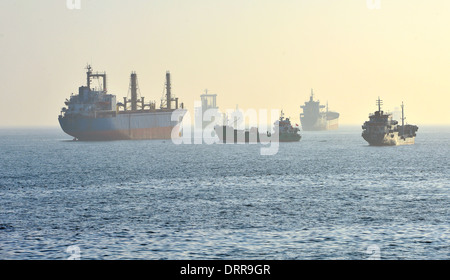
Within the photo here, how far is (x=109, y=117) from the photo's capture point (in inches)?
6166

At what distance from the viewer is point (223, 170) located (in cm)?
→ 7125

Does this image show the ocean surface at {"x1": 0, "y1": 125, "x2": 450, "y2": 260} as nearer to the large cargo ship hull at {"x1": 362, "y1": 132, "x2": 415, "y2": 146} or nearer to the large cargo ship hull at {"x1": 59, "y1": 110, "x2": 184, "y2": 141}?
the large cargo ship hull at {"x1": 362, "y1": 132, "x2": 415, "y2": 146}

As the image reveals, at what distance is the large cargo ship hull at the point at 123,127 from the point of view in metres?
155

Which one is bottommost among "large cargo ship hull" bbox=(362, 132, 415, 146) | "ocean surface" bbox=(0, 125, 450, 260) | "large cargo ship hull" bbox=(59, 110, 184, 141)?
"ocean surface" bbox=(0, 125, 450, 260)

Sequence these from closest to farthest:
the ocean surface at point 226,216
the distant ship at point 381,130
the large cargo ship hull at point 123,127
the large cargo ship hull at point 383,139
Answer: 1. the ocean surface at point 226,216
2. the distant ship at point 381,130
3. the large cargo ship hull at point 383,139
4. the large cargo ship hull at point 123,127

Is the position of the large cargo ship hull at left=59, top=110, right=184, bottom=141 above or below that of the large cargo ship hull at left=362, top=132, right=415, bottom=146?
above

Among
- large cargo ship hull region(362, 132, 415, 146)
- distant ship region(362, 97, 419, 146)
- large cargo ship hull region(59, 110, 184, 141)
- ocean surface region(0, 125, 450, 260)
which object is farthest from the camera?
large cargo ship hull region(59, 110, 184, 141)

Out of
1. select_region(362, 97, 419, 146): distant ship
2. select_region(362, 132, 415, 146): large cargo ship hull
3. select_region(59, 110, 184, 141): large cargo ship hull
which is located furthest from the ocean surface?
select_region(59, 110, 184, 141): large cargo ship hull

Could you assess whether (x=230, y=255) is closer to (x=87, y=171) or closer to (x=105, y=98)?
(x=87, y=171)

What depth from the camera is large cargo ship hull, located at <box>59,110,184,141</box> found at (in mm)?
155000

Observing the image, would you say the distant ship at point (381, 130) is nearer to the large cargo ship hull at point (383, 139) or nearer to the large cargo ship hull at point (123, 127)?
the large cargo ship hull at point (383, 139)

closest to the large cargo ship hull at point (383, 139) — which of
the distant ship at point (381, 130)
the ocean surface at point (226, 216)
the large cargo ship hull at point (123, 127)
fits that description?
the distant ship at point (381, 130)
